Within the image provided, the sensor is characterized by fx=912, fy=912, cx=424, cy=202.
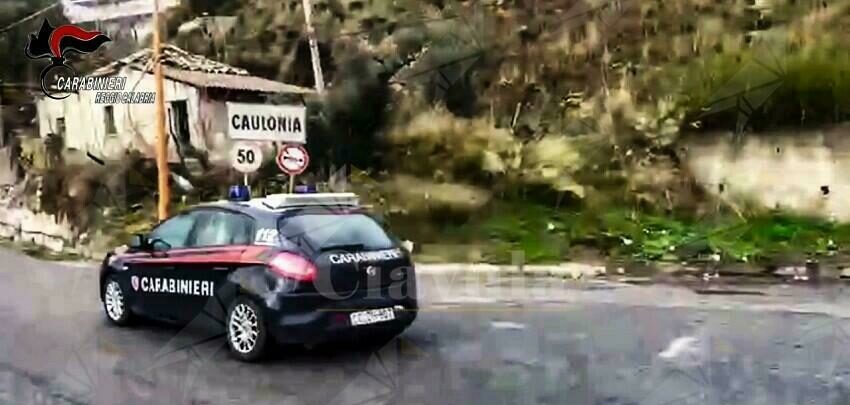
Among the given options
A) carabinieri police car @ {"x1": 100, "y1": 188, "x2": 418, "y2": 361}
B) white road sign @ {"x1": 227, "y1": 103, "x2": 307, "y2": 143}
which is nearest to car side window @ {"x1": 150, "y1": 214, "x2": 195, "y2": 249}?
carabinieri police car @ {"x1": 100, "y1": 188, "x2": 418, "y2": 361}

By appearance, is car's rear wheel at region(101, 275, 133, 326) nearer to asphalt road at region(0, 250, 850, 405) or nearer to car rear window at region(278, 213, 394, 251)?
asphalt road at region(0, 250, 850, 405)

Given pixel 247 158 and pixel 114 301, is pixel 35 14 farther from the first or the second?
pixel 114 301

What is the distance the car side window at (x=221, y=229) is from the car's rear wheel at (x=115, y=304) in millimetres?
519

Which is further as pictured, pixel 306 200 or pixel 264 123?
pixel 264 123

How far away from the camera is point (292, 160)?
162 inches

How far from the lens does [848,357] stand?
3623mm

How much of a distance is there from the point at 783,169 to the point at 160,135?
278 centimetres

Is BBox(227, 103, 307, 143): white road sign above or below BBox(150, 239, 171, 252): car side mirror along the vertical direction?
above

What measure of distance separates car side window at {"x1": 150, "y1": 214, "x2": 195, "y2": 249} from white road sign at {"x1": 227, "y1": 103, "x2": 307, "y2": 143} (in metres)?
0.44

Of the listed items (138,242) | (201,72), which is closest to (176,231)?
(138,242)

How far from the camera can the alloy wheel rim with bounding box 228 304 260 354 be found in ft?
11.9

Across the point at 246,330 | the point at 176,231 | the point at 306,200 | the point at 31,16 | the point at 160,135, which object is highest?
the point at 31,16

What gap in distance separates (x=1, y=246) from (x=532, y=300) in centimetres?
254

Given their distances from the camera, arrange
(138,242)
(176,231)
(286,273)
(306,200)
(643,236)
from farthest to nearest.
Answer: (138,242) < (176,231) < (643,236) < (306,200) < (286,273)
